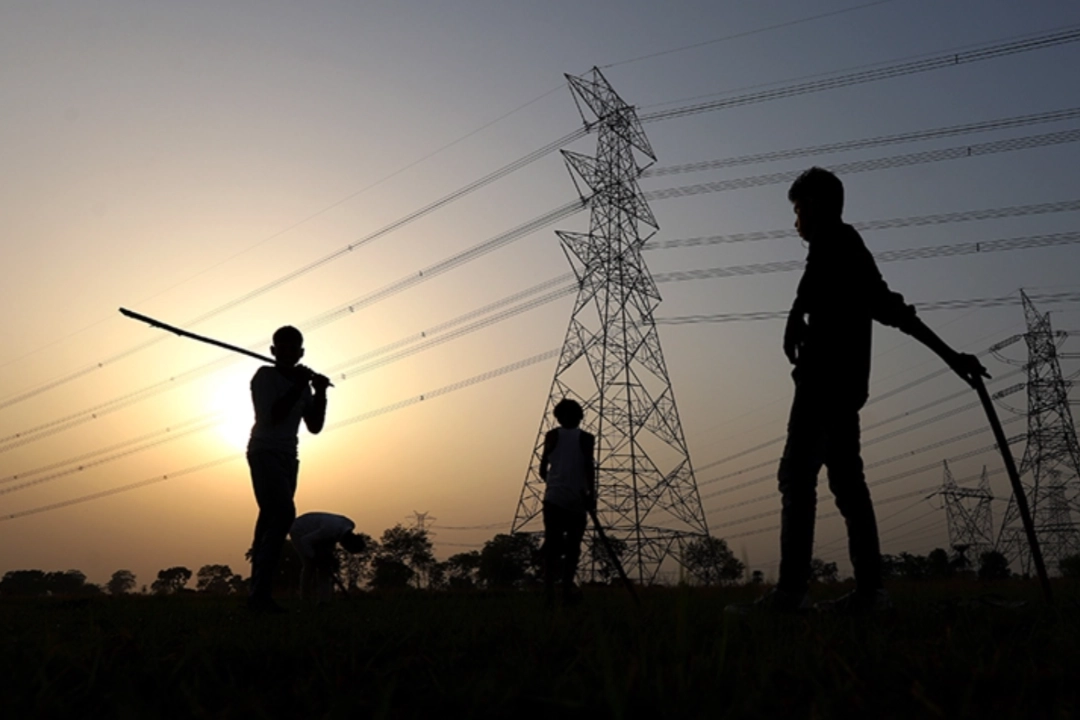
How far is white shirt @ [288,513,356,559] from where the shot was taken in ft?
30.3

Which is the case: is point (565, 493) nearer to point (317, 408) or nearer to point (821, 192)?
point (317, 408)

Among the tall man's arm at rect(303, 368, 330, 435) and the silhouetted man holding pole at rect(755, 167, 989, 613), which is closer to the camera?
the silhouetted man holding pole at rect(755, 167, 989, 613)

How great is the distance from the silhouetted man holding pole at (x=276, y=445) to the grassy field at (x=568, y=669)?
2.77 m

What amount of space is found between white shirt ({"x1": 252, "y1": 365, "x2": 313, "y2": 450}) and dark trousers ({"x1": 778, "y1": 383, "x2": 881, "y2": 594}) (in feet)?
13.0

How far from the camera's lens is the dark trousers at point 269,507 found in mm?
6996

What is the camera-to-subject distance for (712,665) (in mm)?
2473

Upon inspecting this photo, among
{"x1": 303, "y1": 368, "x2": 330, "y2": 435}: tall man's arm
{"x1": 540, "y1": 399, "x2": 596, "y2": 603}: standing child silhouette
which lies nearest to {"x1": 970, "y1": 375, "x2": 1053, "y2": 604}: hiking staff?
{"x1": 540, "y1": 399, "x2": 596, "y2": 603}: standing child silhouette

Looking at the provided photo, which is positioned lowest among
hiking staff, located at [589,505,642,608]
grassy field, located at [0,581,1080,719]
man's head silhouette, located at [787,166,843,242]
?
grassy field, located at [0,581,1080,719]

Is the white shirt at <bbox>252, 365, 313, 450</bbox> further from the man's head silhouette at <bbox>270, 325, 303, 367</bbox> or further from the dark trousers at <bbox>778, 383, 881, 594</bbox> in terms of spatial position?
the dark trousers at <bbox>778, 383, 881, 594</bbox>

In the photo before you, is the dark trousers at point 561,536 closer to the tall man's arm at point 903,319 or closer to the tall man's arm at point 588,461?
the tall man's arm at point 588,461

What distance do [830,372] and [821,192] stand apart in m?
1.09

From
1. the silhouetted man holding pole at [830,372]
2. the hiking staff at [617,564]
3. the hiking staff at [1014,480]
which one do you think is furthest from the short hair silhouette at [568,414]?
the hiking staff at [1014,480]

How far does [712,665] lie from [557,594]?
645cm

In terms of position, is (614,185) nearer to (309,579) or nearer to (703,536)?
(703,536)
